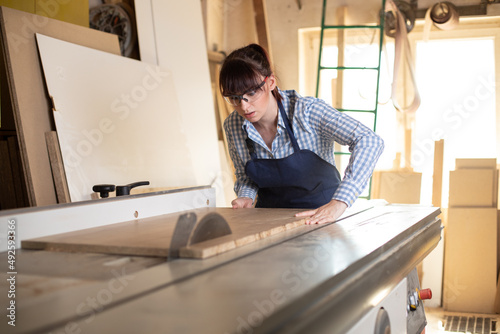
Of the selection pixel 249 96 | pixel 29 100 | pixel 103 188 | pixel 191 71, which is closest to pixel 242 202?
pixel 249 96

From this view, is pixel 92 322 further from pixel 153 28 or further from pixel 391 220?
pixel 153 28

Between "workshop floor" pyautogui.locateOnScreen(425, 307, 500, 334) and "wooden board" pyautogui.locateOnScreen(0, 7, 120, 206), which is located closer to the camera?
"wooden board" pyautogui.locateOnScreen(0, 7, 120, 206)

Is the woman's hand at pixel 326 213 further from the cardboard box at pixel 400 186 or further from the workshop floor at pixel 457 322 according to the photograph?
the cardboard box at pixel 400 186

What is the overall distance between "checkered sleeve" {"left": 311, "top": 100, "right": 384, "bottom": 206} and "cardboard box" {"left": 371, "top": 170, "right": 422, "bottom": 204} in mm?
2422

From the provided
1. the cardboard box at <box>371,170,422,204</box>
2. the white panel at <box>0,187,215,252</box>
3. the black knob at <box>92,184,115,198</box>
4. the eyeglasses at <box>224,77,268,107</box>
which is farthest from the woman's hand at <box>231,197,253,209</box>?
the cardboard box at <box>371,170,422,204</box>

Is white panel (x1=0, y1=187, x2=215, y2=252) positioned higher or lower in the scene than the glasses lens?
lower

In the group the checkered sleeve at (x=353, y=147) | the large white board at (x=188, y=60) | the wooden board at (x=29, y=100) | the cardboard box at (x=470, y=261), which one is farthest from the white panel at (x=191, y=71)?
the cardboard box at (x=470, y=261)

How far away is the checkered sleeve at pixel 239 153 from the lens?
7.23 feet

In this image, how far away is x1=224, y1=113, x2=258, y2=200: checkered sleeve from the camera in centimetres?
221

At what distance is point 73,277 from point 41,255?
28 centimetres

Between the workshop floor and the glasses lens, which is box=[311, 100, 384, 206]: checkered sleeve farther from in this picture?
the workshop floor

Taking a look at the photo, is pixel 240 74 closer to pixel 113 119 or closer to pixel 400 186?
pixel 113 119

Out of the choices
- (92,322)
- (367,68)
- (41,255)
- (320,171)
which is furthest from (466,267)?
(92,322)

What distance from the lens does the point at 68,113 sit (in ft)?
7.88
